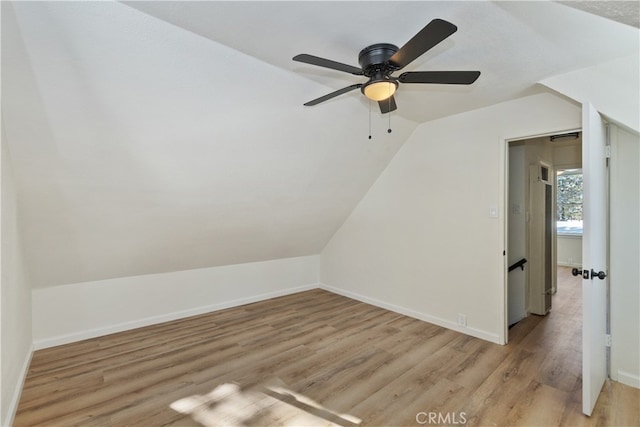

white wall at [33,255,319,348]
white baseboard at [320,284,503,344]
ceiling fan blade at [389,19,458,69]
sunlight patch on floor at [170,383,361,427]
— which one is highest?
ceiling fan blade at [389,19,458,69]

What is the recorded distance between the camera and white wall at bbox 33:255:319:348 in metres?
3.07

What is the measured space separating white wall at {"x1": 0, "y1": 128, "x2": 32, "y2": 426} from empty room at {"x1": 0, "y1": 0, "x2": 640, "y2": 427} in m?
0.03

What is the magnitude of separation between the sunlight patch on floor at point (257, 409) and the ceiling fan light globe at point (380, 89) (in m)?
2.14

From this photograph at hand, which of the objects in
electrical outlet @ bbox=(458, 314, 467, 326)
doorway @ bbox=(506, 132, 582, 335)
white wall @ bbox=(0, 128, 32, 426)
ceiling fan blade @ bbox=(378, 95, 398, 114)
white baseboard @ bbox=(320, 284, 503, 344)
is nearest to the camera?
white wall @ bbox=(0, 128, 32, 426)

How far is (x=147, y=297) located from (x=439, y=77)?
12.7 ft

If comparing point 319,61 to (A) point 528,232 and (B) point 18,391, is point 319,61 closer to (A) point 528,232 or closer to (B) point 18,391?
(B) point 18,391

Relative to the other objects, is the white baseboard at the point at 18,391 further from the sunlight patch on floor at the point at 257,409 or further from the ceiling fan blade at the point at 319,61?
the ceiling fan blade at the point at 319,61

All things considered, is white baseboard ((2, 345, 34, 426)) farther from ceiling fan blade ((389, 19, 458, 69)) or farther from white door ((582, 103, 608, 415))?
white door ((582, 103, 608, 415))

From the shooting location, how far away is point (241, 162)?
2.83m

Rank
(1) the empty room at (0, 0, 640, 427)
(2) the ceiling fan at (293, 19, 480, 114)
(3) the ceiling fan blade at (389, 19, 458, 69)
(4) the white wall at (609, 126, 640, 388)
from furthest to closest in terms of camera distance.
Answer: (4) the white wall at (609, 126, 640, 388) → (1) the empty room at (0, 0, 640, 427) → (2) the ceiling fan at (293, 19, 480, 114) → (3) the ceiling fan blade at (389, 19, 458, 69)

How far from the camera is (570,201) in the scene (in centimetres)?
754

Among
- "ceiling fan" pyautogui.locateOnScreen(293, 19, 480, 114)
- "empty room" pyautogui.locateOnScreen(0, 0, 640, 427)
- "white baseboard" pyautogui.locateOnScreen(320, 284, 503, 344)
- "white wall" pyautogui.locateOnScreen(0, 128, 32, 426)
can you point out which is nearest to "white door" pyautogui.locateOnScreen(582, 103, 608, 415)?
"empty room" pyautogui.locateOnScreen(0, 0, 640, 427)
